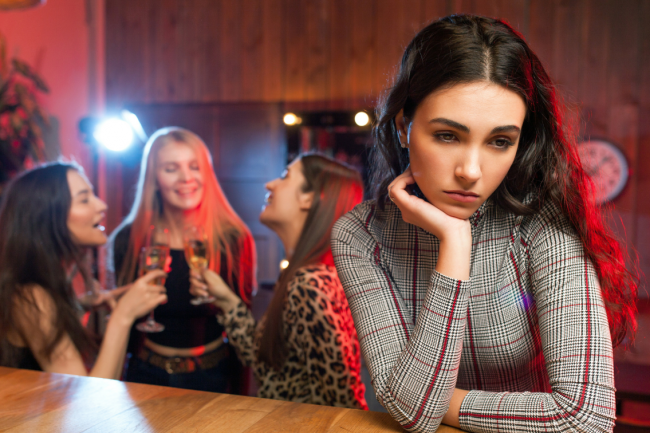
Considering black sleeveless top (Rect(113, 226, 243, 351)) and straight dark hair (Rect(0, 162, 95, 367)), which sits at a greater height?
straight dark hair (Rect(0, 162, 95, 367))

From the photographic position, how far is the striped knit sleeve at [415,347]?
2.55ft

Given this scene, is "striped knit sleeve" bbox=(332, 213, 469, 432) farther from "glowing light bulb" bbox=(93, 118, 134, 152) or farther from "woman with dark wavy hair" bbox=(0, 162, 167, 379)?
"glowing light bulb" bbox=(93, 118, 134, 152)

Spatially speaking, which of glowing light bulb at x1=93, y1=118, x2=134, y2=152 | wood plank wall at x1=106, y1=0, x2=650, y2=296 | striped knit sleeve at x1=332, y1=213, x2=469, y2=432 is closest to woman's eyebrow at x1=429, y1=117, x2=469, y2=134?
striped knit sleeve at x1=332, y1=213, x2=469, y2=432

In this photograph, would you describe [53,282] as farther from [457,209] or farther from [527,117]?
[527,117]

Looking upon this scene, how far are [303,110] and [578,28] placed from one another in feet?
7.34

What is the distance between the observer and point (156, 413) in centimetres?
83

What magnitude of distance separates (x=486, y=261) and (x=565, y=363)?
23cm

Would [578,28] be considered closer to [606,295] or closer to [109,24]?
[606,295]

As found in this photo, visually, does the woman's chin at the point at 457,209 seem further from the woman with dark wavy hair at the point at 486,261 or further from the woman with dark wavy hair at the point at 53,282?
the woman with dark wavy hair at the point at 53,282

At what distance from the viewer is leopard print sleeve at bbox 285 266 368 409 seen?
144 cm

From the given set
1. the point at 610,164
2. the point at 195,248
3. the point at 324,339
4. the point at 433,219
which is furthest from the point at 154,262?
the point at 610,164

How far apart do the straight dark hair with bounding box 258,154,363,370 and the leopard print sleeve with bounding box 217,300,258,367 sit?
100 mm

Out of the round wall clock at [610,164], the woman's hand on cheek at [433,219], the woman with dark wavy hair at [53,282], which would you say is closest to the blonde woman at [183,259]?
the woman with dark wavy hair at [53,282]

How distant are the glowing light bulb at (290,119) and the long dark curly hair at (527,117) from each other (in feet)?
11.0
